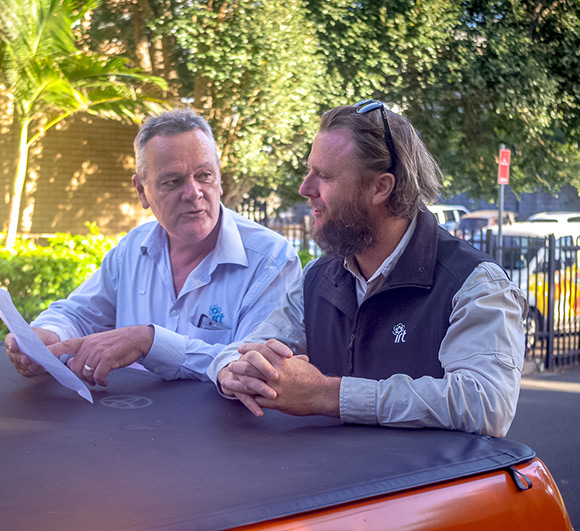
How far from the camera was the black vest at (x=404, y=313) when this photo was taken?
211 centimetres

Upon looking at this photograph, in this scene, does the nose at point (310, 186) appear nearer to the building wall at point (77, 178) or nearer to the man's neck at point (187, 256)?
the man's neck at point (187, 256)

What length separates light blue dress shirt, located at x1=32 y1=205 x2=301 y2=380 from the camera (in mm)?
3039

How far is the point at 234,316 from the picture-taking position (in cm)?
305

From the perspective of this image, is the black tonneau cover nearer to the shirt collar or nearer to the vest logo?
the vest logo

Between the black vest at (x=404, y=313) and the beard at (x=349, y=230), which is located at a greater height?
the beard at (x=349, y=230)

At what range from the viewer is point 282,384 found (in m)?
1.94

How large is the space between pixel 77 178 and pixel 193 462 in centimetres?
1309

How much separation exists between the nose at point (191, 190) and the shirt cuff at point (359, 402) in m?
1.54

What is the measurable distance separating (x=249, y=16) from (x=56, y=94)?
308 cm

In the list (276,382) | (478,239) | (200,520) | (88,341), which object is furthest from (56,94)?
(200,520)

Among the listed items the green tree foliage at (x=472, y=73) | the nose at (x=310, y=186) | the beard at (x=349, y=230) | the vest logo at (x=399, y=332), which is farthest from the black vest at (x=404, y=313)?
the green tree foliage at (x=472, y=73)

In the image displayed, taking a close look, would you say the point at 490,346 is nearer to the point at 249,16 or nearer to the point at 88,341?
the point at 88,341

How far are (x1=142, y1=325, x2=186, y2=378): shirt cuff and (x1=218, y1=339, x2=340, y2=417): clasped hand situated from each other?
59cm

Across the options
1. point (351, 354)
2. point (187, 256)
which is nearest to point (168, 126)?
point (187, 256)
